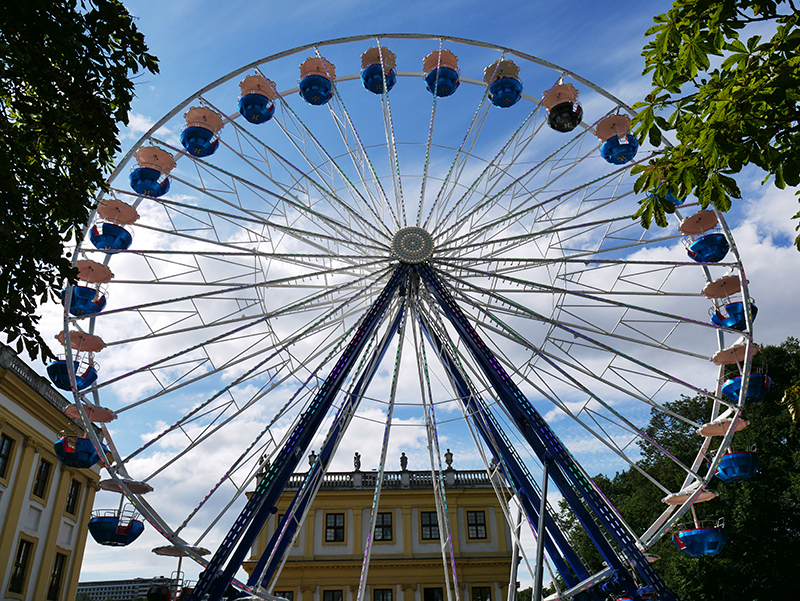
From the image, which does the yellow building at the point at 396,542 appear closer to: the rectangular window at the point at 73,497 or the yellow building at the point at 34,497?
the rectangular window at the point at 73,497

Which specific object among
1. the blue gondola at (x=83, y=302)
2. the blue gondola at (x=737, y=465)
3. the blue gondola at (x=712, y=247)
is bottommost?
the blue gondola at (x=737, y=465)

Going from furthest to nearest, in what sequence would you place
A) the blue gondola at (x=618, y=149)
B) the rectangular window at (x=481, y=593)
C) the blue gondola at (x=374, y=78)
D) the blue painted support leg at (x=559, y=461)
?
the rectangular window at (x=481, y=593), the blue gondola at (x=374, y=78), the blue gondola at (x=618, y=149), the blue painted support leg at (x=559, y=461)

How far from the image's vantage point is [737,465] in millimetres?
12953

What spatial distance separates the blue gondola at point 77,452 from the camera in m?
13.6

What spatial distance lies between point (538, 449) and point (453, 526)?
67.4 ft

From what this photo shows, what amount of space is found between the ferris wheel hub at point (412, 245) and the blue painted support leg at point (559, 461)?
1.17 m

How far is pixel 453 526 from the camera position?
31141 millimetres

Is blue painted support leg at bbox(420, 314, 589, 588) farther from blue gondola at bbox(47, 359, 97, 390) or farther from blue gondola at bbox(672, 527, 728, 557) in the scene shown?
blue gondola at bbox(47, 359, 97, 390)

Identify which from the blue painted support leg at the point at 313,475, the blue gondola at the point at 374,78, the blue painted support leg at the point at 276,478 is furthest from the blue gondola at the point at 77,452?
the blue gondola at the point at 374,78

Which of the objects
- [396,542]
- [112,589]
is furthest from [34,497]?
[112,589]

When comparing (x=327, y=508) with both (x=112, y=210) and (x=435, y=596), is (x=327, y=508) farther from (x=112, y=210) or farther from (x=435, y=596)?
(x=112, y=210)

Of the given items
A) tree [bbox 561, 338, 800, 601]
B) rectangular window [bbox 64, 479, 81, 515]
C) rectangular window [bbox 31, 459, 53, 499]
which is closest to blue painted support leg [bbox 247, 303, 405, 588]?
rectangular window [bbox 31, 459, 53, 499]

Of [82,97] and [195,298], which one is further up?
[195,298]

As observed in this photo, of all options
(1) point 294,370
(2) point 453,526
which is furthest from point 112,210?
(2) point 453,526
